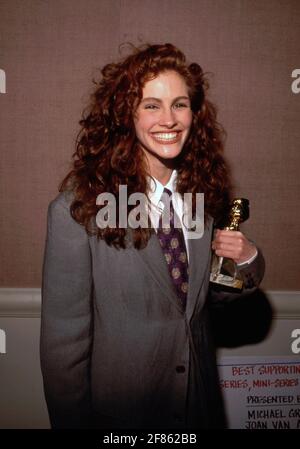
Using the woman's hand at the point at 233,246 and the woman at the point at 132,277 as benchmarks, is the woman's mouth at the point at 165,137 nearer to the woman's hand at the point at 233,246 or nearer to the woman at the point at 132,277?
the woman at the point at 132,277

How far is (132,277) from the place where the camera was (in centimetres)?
100

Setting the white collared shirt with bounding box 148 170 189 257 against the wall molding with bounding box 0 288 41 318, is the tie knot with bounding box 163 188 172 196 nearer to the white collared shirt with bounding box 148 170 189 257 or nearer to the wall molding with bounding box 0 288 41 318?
the white collared shirt with bounding box 148 170 189 257

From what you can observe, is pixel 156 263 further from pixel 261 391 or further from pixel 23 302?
pixel 261 391

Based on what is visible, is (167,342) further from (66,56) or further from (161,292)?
(66,56)

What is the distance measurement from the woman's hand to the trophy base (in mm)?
55

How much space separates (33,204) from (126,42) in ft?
2.31

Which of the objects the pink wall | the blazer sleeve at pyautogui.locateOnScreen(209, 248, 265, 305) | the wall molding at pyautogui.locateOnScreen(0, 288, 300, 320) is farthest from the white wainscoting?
the blazer sleeve at pyautogui.locateOnScreen(209, 248, 265, 305)

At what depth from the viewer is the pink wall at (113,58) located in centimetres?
140

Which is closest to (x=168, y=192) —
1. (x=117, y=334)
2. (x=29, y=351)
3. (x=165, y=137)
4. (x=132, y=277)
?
(x=165, y=137)

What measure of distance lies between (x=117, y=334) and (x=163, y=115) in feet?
1.96

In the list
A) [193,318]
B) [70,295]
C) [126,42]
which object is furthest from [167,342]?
[126,42]

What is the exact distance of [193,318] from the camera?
3.52 feet

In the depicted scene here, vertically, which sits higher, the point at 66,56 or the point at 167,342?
the point at 66,56

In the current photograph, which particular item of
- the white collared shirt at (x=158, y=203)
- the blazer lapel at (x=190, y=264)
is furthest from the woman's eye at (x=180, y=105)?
the blazer lapel at (x=190, y=264)
